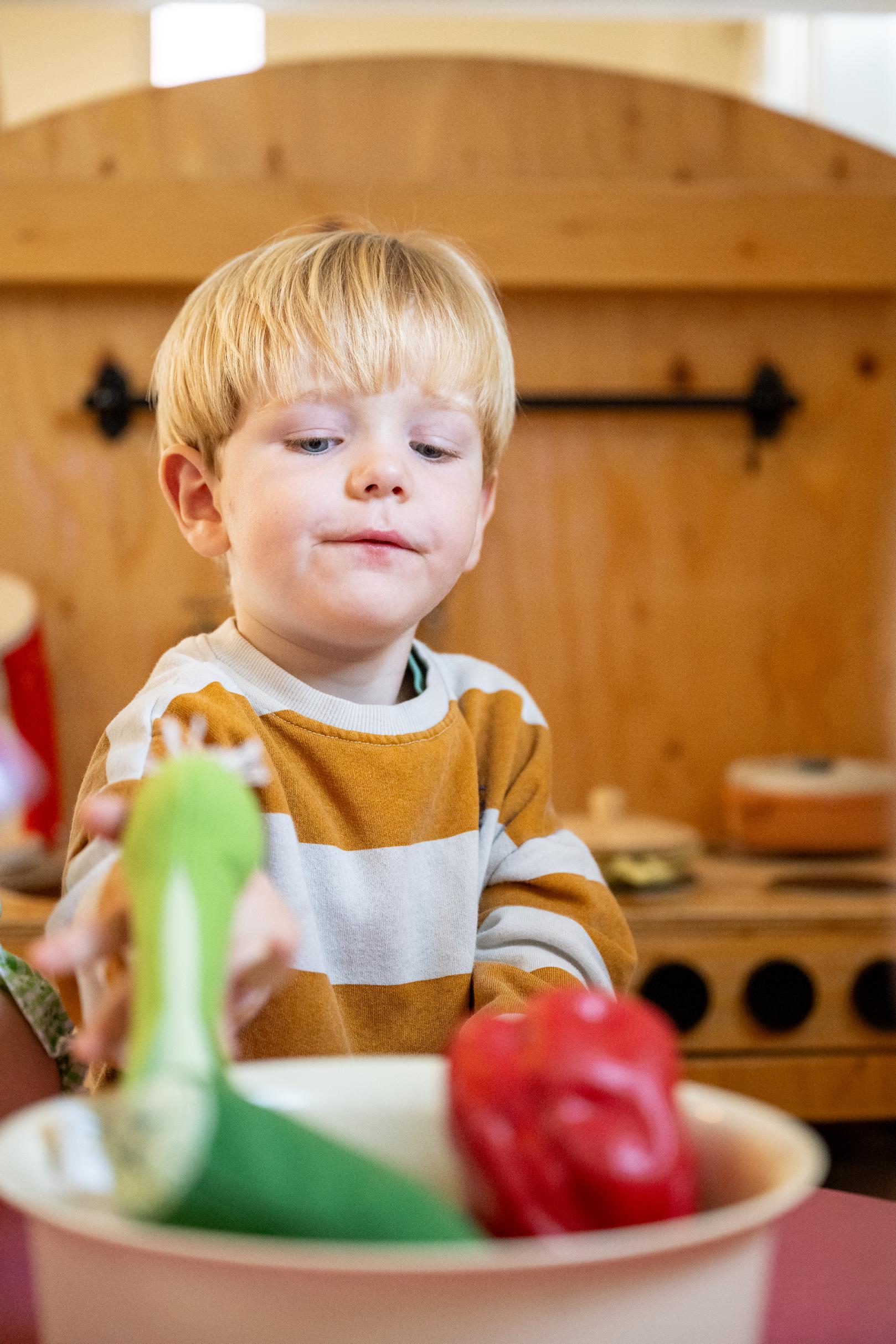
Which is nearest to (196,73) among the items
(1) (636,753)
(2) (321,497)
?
(1) (636,753)

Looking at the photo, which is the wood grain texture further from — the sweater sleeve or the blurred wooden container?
the sweater sleeve

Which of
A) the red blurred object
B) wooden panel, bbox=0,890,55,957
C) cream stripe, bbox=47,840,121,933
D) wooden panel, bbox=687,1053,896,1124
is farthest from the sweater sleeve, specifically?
wooden panel, bbox=687,1053,896,1124

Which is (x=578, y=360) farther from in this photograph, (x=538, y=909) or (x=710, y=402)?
(x=538, y=909)

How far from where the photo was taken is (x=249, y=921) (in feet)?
1.01

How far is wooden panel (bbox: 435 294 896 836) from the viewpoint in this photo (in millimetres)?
1786

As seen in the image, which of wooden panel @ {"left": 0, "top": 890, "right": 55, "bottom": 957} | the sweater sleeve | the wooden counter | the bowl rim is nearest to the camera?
the bowl rim

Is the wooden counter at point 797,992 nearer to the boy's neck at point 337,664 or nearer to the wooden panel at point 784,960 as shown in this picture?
the wooden panel at point 784,960

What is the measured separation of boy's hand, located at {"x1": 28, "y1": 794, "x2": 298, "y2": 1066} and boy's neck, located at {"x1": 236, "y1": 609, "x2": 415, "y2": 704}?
15.2 inches

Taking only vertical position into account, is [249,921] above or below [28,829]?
above

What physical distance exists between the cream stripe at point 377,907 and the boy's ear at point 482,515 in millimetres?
160

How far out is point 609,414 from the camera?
1.79 metres

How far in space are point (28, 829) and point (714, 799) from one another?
922 mm

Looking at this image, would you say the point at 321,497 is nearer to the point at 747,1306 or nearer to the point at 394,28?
the point at 747,1306

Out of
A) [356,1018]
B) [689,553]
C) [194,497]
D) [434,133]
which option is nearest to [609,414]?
[689,553]
